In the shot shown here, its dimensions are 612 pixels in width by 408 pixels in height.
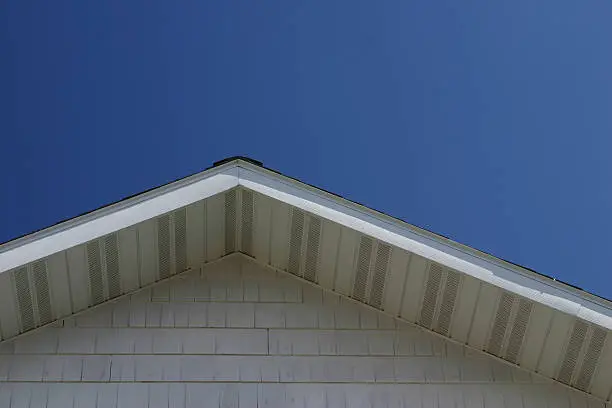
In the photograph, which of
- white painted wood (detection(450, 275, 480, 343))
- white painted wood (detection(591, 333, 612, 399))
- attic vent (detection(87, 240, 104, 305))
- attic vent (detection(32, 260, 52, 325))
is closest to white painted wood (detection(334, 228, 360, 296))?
white painted wood (detection(450, 275, 480, 343))

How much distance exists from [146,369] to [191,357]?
12.3 inches

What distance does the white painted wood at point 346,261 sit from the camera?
7.22 metres

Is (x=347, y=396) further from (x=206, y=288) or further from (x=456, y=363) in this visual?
(x=206, y=288)

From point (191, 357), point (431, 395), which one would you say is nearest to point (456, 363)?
point (431, 395)

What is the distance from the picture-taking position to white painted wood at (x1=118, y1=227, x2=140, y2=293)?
714 centimetres

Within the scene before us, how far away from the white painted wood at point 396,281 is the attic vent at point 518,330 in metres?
0.81

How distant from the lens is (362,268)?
7418mm

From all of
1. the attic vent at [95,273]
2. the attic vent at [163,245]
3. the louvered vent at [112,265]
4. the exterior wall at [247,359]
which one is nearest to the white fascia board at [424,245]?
the attic vent at [163,245]

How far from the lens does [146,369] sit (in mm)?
7020

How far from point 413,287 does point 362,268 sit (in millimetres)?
384

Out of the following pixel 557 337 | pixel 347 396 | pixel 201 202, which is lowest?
pixel 347 396

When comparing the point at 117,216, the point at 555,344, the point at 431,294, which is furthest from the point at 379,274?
the point at 117,216

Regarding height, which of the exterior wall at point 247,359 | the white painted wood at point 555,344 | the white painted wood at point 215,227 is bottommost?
the exterior wall at point 247,359

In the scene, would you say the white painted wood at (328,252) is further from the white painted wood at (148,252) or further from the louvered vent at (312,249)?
the white painted wood at (148,252)
